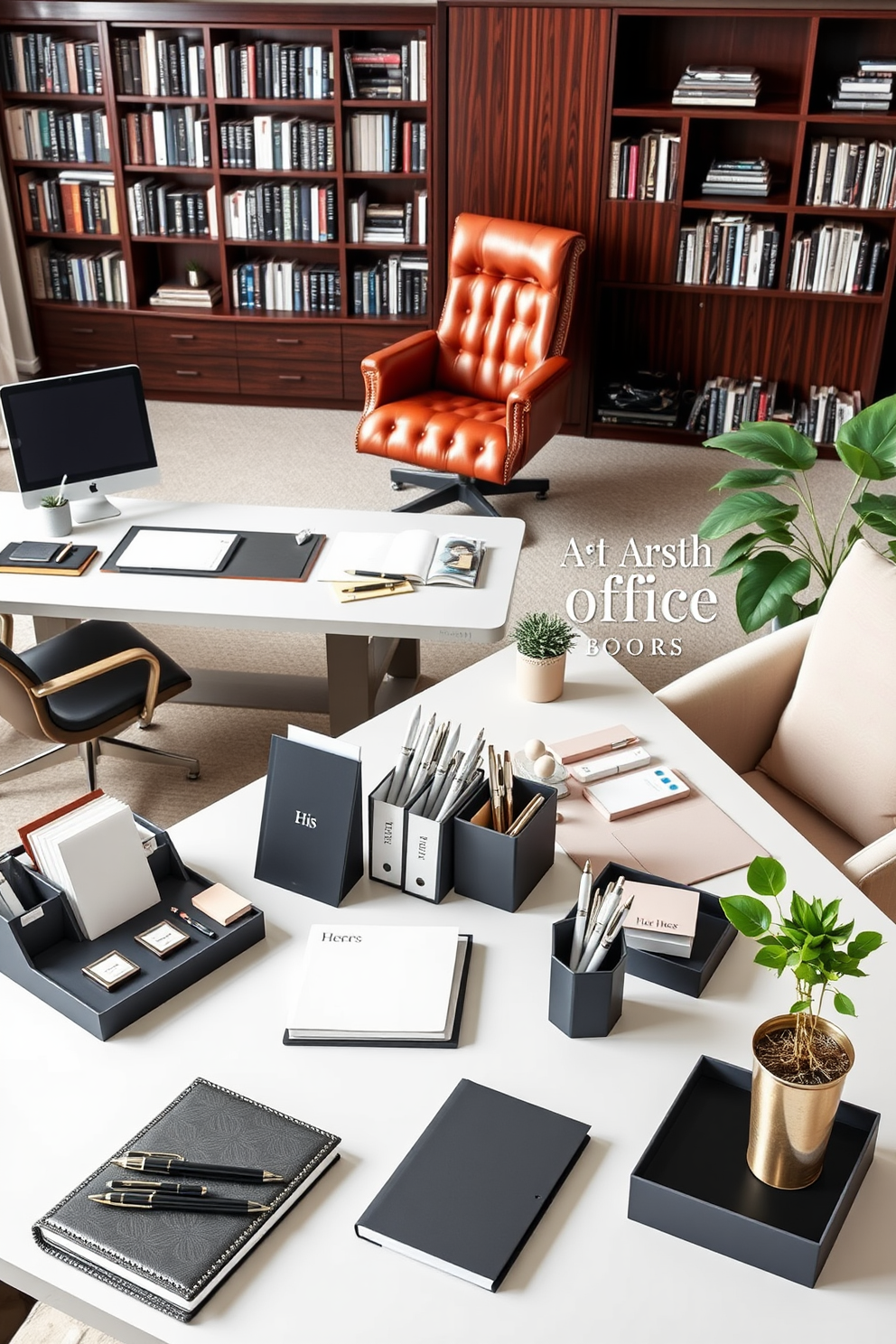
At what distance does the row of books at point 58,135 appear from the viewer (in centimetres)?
564

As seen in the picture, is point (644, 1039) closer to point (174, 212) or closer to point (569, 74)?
point (569, 74)

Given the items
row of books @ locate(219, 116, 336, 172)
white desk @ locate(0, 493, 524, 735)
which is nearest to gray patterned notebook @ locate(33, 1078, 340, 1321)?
white desk @ locate(0, 493, 524, 735)

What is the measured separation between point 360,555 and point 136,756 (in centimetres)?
87

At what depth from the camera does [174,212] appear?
18.7ft

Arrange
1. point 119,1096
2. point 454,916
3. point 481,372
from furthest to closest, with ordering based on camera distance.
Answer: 1. point 481,372
2. point 454,916
3. point 119,1096

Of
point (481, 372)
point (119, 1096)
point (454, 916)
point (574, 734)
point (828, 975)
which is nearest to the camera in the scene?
point (828, 975)

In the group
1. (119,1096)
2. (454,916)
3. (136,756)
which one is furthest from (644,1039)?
(136,756)

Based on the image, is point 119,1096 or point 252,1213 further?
point 119,1096

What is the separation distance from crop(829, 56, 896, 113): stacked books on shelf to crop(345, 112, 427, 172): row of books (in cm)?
170

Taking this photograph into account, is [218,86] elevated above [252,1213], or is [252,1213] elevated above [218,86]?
[218,86]

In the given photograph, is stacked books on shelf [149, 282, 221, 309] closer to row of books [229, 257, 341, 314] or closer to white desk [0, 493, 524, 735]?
row of books [229, 257, 341, 314]

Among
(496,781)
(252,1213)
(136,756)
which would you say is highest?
(496,781)

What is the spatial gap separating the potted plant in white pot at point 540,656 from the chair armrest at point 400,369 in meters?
2.54

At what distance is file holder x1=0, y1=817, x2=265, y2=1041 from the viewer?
1685 mm
